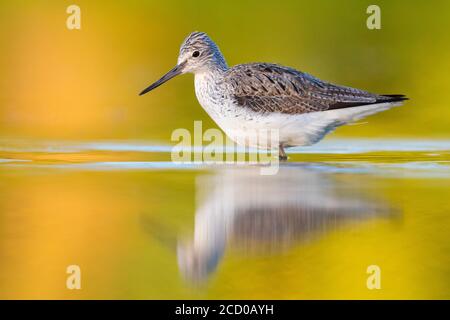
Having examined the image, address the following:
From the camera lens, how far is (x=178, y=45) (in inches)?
723

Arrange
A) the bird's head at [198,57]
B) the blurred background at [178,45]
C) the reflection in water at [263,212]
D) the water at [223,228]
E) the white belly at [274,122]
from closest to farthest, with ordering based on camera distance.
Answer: the water at [223,228]
the reflection in water at [263,212]
the white belly at [274,122]
the bird's head at [198,57]
the blurred background at [178,45]

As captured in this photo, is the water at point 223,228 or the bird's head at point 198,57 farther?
the bird's head at point 198,57

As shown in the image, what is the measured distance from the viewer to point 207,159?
11.7 metres

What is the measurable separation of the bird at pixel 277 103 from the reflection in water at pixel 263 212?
3.89ft

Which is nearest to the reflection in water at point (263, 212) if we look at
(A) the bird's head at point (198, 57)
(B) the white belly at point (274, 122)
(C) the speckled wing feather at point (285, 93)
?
(B) the white belly at point (274, 122)

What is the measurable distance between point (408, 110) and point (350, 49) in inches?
102

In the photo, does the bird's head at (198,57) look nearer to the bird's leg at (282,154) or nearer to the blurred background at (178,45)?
the bird's leg at (282,154)

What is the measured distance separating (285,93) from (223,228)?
4.76 m

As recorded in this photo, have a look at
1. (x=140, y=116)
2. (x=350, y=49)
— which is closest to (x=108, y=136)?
(x=140, y=116)

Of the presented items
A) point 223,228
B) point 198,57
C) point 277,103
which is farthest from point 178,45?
point 223,228

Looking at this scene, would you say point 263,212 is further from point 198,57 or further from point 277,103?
point 198,57

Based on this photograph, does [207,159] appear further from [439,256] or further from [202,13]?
[202,13]

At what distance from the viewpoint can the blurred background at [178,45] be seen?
1705 centimetres

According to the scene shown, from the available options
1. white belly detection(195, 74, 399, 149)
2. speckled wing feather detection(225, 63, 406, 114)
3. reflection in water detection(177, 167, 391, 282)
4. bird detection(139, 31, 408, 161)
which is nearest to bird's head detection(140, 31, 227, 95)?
bird detection(139, 31, 408, 161)
